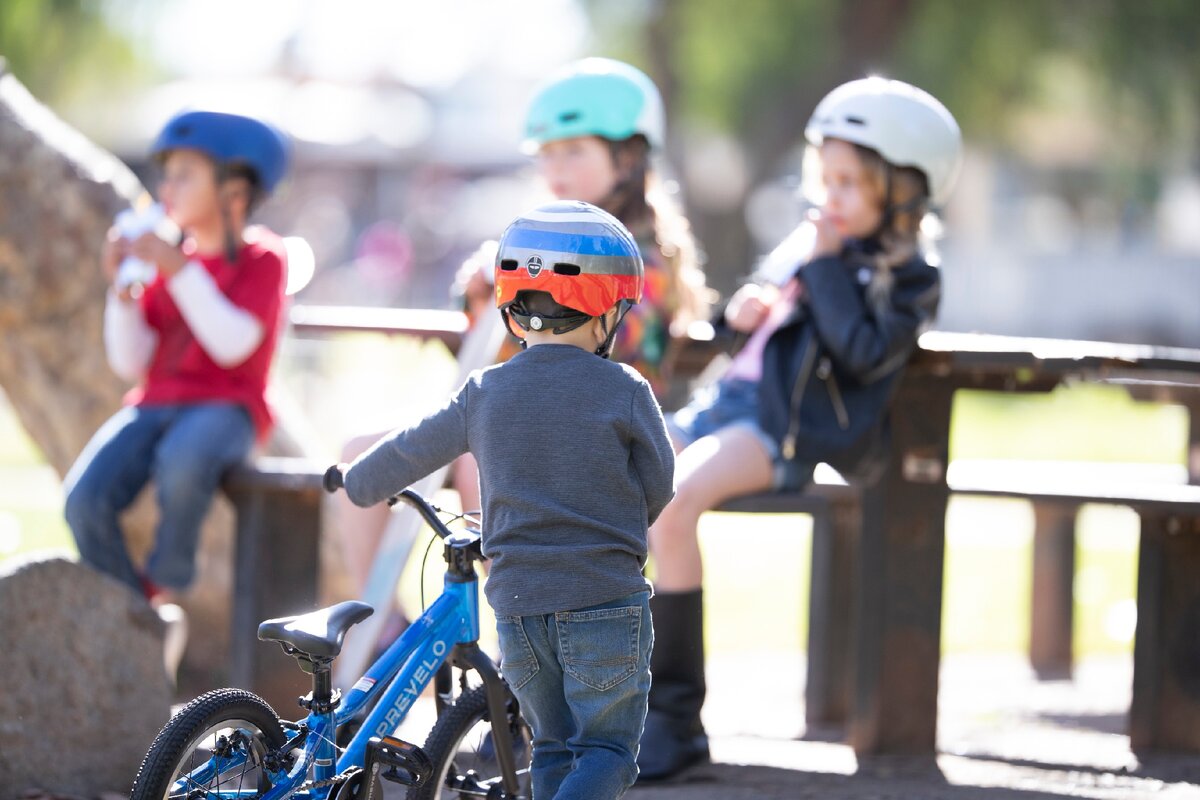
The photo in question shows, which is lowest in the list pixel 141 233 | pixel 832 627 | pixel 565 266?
pixel 832 627

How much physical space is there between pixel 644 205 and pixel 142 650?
181 cm

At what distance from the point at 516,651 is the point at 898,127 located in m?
1.98

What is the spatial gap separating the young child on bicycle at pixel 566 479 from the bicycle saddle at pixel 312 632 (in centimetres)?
23

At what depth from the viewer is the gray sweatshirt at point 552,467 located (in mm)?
2877

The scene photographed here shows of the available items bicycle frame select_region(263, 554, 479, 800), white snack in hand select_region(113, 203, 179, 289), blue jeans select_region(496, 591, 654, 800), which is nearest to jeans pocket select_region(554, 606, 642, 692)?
blue jeans select_region(496, 591, 654, 800)

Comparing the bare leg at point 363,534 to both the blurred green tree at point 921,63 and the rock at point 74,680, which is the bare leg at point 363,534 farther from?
the blurred green tree at point 921,63

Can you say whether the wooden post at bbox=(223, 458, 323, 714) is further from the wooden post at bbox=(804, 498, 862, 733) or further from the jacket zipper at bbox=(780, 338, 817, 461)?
the wooden post at bbox=(804, 498, 862, 733)

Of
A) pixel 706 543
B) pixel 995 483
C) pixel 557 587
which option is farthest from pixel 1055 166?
pixel 557 587

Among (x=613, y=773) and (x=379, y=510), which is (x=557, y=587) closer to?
(x=613, y=773)

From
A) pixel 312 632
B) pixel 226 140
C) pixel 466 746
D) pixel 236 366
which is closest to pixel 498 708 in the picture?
pixel 466 746

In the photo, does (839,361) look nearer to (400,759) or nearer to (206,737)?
(400,759)

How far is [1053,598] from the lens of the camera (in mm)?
6875

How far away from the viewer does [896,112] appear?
4.22 metres

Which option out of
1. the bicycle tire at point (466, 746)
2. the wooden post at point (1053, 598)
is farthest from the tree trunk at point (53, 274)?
the wooden post at point (1053, 598)
